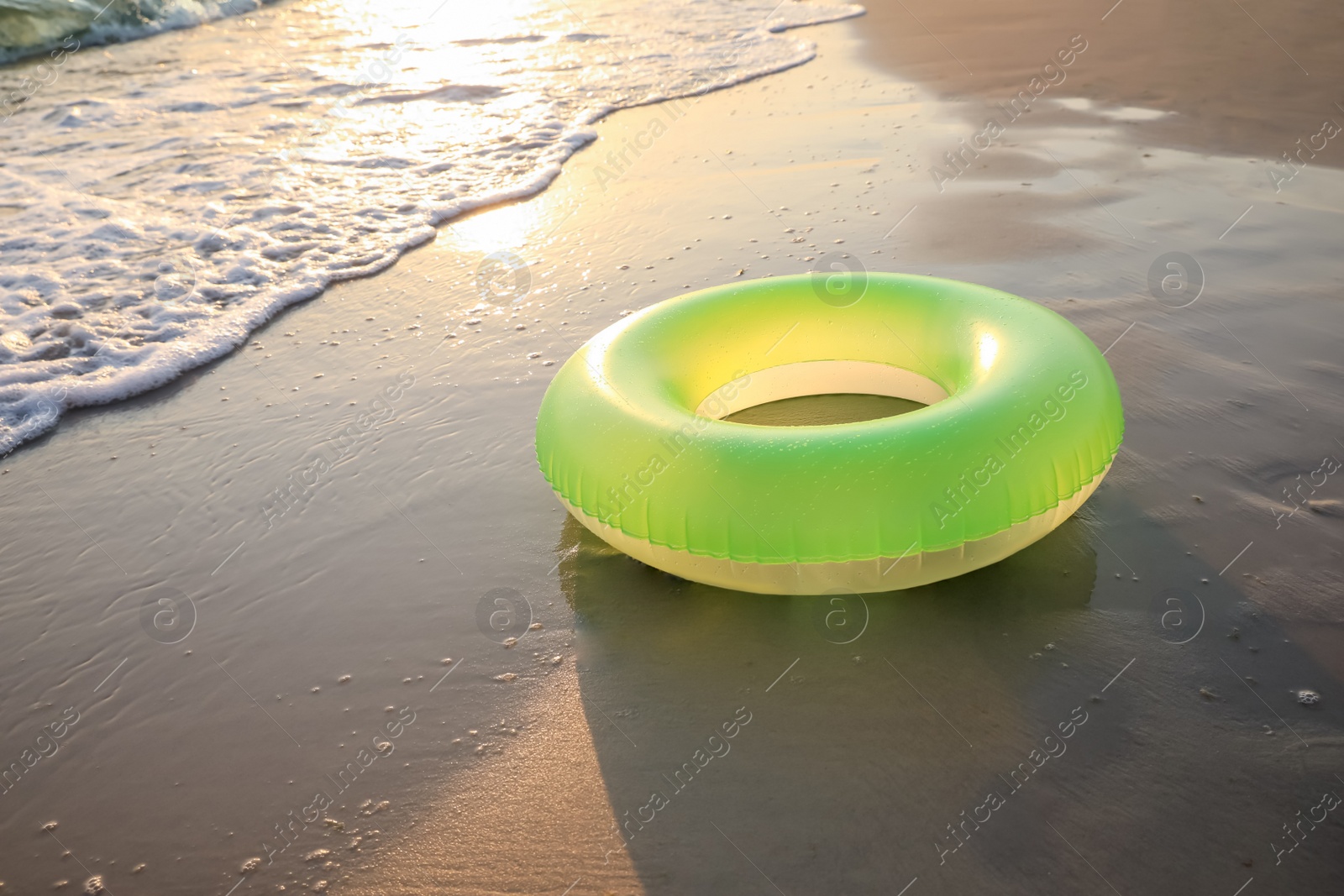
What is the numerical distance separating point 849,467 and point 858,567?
0.26 m

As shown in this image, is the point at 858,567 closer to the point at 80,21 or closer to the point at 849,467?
the point at 849,467

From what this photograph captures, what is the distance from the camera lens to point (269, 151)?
7199mm

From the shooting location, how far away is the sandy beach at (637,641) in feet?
6.72

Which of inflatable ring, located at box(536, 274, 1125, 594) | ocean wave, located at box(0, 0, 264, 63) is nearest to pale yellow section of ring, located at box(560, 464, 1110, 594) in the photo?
inflatable ring, located at box(536, 274, 1125, 594)

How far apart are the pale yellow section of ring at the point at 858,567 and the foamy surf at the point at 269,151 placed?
9.39 feet

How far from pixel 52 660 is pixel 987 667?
255cm

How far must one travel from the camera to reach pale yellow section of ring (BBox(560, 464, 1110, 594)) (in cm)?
245

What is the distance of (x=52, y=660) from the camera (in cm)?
274

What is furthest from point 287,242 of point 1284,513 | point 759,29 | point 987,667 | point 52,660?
point 759,29

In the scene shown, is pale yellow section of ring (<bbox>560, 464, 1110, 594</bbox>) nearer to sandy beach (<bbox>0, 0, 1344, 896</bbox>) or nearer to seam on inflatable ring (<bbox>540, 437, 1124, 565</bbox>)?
seam on inflatable ring (<bbox>540, 437, 1124, 565</bbox>)

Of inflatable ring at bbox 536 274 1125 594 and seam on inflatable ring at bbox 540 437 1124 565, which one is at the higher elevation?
inflatable ring at bbox 536 274 1125 594

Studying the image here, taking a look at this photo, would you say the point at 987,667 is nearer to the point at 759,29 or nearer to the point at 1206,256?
the point at 1206,256

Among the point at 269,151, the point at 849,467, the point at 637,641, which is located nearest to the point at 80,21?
the point at 269,151

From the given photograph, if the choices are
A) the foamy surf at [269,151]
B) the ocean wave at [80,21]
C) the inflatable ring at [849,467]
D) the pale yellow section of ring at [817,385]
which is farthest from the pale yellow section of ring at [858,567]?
the ocean wave at [80,21]
